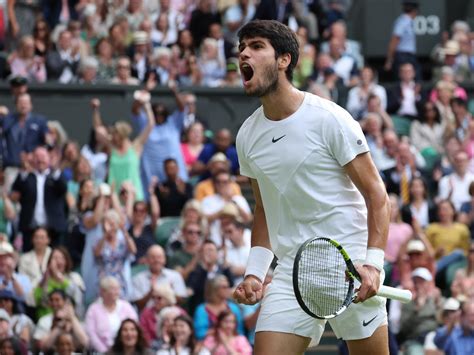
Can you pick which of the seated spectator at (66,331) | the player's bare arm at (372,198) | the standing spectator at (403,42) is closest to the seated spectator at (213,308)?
the seated spectator at (66,331)

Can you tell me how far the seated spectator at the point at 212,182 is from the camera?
14.4 metres

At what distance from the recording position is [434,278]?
13.7 m

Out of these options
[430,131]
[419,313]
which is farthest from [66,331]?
[430,131]

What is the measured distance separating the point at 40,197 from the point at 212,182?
1792mm


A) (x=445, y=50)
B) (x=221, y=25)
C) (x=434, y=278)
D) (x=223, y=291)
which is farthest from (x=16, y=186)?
(x=445, y=50)

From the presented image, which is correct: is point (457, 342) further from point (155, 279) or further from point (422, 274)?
point (155, 279)

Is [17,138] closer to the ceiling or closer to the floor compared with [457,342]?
closer to the ceiling

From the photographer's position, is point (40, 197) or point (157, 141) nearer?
point (40, 197)

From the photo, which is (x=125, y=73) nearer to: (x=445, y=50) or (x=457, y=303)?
(x=445, y=50)

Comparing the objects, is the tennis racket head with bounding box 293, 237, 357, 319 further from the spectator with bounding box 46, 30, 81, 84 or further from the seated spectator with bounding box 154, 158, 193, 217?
the spectator with bounding box 46, 30, 81, 84

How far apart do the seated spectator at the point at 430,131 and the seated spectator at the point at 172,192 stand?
3.34m

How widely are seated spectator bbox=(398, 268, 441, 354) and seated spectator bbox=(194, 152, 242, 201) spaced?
2.50m

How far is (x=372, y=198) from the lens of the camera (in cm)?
674

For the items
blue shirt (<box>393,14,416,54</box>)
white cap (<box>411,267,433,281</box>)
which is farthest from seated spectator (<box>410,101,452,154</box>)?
white cap (<box>411,267,433,281</box>)
